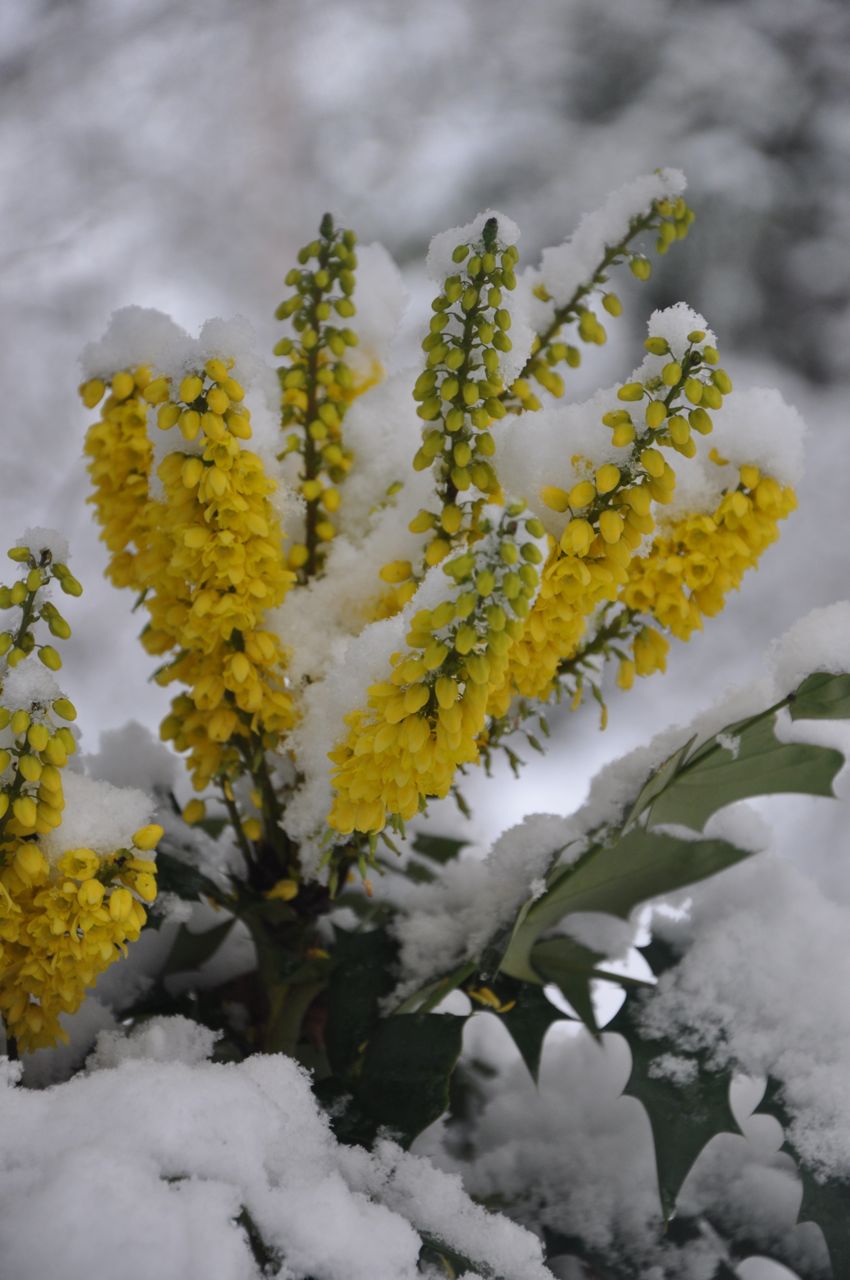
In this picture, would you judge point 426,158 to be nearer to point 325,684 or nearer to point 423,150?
point 423,150

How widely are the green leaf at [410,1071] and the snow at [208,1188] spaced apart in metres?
0.02

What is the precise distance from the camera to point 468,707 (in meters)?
0.34

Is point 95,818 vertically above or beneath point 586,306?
beneath

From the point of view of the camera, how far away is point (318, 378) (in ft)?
1.50

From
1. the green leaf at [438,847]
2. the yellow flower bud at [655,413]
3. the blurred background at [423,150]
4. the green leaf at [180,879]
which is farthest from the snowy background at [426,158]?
the yellow flower bud at [655,413]

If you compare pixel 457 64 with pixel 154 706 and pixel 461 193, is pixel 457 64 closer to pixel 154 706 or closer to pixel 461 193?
pixel 461 193

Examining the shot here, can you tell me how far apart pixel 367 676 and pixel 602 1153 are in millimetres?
232

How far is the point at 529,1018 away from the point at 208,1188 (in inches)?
7.6

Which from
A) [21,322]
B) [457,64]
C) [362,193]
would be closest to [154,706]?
[21,322]

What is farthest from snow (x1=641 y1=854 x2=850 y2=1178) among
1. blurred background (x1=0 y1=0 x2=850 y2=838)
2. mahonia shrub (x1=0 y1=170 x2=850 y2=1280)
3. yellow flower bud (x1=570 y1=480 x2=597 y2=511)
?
blurred background (x1=0 y1=0 x2=850 y2=838)

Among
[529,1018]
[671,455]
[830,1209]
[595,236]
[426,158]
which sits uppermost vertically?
[426,158]

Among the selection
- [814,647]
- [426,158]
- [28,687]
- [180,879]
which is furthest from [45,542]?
[426,158]

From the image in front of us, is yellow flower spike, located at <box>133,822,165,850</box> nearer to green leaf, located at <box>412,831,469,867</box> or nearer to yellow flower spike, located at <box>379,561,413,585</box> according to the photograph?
yellow flower spike, located at <box>379,561,413,585</box>

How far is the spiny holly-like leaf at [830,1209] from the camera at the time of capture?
390 mm
